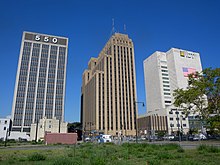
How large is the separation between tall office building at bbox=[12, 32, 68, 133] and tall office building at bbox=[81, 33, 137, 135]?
926 inches

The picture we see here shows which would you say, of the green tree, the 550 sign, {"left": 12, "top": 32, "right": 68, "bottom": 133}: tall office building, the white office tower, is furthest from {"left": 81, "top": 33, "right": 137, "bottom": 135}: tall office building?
the green tree

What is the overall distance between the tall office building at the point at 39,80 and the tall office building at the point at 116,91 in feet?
77.2

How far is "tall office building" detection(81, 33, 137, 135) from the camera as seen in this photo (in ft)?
404

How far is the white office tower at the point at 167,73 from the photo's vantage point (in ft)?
437

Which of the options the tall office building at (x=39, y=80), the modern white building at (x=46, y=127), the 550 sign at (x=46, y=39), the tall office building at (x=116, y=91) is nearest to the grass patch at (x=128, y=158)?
the modern white building at (x=46, y=127)

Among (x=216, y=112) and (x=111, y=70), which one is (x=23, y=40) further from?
(x=216, y=112)

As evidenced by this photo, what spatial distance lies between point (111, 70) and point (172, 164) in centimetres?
12481

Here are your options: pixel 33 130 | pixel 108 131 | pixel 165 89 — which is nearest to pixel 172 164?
pixel 33 130

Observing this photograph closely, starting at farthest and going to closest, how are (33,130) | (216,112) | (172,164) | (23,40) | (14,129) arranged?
(23,40), (14,129), (33,130), (216,112), (172,164)

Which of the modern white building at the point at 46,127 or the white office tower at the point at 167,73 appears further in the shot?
the white office tower at the point at 167,73

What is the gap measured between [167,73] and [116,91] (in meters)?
41.9

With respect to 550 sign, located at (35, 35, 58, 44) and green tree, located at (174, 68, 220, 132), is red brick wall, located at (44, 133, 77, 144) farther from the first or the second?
550 sign, located at (35, 35, 58, 44)

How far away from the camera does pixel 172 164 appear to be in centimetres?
931

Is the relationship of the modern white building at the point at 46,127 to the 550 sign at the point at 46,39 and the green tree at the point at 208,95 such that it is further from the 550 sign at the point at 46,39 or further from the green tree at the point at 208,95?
the green tree at the point at 208,95
